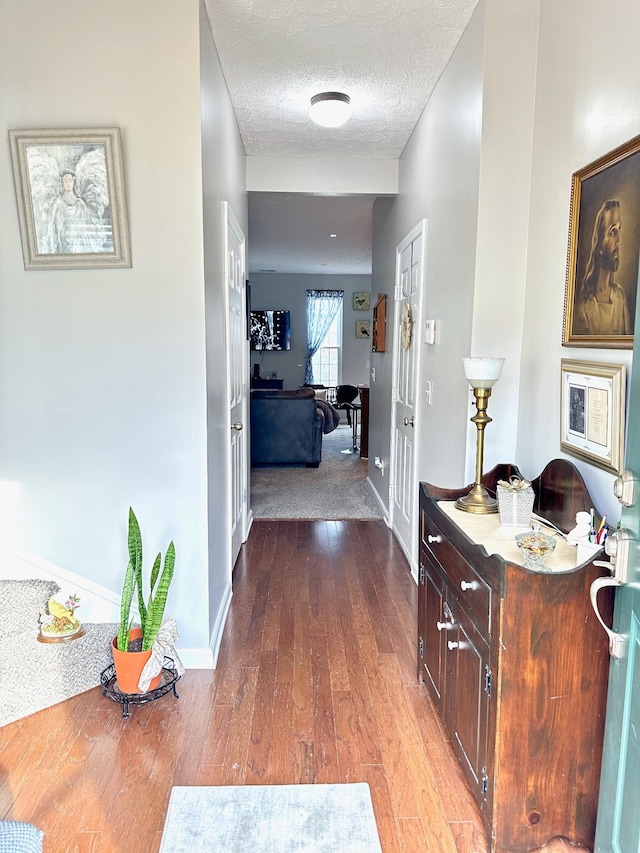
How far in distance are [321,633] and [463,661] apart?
1.17m

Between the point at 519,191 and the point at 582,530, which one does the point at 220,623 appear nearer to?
the point at 582,530

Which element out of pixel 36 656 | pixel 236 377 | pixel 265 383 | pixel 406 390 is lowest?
pixel 36 656

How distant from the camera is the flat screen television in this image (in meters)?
10.3

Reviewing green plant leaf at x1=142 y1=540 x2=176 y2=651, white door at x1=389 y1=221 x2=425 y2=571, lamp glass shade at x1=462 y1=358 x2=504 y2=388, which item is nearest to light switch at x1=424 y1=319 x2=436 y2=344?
white door at x1=389 y1=221 x2=425 y2=571

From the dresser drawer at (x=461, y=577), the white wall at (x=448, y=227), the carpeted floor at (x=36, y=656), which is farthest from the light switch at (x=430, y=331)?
the carpeted floor at (x=36, y=656)

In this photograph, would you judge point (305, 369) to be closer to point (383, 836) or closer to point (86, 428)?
point (86, 428)

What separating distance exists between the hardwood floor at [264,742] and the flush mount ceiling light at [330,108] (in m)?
2.65

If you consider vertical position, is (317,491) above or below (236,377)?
below

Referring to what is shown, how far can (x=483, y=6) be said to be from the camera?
2.19 m

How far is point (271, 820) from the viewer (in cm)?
162

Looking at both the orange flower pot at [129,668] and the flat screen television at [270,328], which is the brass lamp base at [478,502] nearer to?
the orange flower pot at [129,668]

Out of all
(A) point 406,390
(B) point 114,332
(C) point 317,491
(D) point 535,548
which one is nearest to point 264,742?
(D) point 535,548

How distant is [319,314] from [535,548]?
30.2 feet

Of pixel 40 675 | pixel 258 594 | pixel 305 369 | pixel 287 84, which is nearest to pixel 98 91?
Result: pixel 287 84
